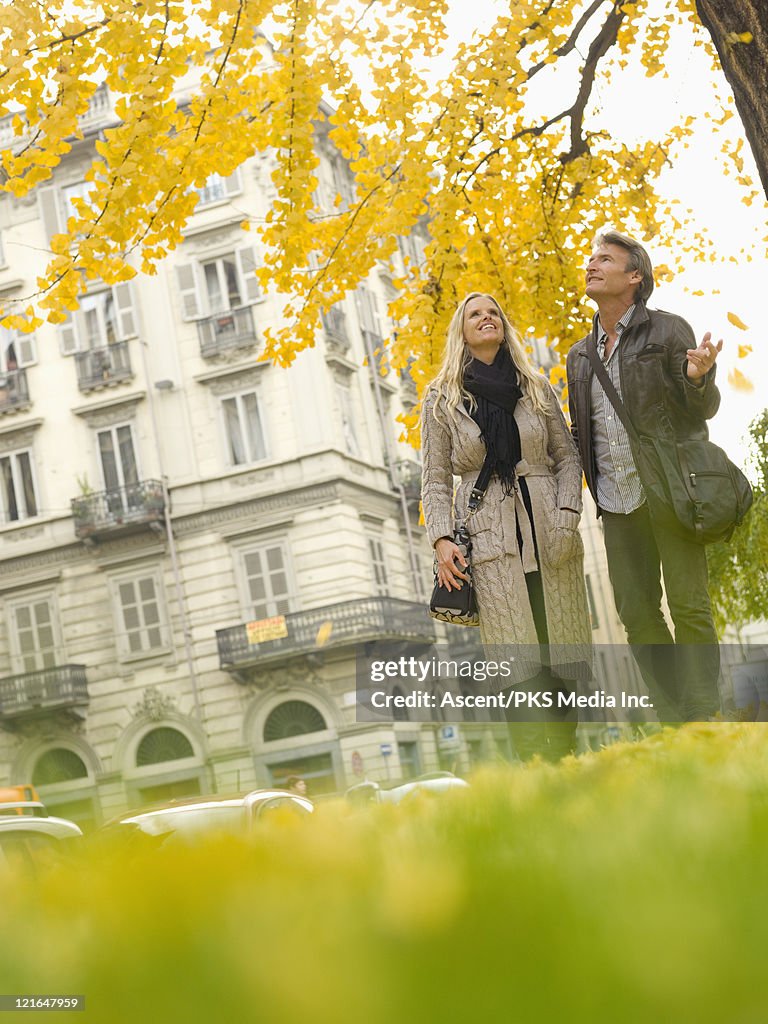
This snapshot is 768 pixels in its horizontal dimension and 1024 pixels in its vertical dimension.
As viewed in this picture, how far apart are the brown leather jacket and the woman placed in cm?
10

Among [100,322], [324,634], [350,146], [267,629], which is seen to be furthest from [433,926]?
[100,322]

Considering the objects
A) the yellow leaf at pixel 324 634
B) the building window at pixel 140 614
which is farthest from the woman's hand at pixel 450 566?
the building window at pixel 140 614

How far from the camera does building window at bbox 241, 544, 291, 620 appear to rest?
22672mm

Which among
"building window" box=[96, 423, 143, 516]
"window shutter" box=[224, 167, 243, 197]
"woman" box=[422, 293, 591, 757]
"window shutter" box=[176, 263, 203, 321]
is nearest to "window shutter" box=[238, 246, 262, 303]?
"window shutter" box=[176, 263, 203, 321]

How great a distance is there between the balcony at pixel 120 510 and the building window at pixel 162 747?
4.14 m

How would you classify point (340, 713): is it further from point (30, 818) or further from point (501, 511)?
point (30, 818)

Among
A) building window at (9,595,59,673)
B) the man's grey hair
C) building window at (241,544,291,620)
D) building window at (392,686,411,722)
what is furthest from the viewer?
building window at (9,595,59,673)

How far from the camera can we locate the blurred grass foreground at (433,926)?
1.38ft

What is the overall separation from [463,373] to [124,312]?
22514 millimetres

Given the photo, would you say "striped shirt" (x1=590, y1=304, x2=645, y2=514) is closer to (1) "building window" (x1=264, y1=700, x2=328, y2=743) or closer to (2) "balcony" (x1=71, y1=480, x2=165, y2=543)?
(1) "building window" (x1=264, y1=700, x2=328, y2=743)

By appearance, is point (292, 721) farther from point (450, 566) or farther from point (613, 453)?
point (450, 566)

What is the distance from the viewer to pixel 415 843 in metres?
0.56

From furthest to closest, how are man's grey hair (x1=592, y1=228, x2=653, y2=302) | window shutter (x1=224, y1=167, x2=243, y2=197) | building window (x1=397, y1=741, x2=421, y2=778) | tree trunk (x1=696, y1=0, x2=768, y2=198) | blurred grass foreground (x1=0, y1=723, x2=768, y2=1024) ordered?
window shutter (x1=224, y1=167, x2=243, y2=197), building window (x1=397, y1=741, x2=421, y2=778), tree trunk (x1=696, y1=0, x2=768, y2=198), man's grey hair (x1=592, y1=228, x2=653, y2=302), blurred grass foreground (x1=0, y1=723, x2=768, y2=1024)

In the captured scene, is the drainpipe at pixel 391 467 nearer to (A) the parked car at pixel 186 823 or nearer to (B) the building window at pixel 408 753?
(B) the building window at pixel 408 753
